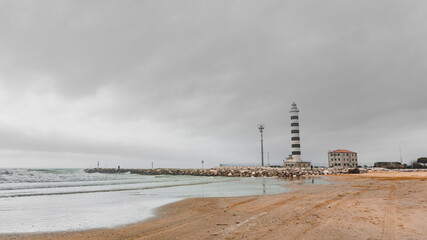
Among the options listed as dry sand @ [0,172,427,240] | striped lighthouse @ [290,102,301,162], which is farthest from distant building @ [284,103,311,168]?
dry sand @ [0,172,427,240]

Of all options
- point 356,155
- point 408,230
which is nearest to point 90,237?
point 408,230

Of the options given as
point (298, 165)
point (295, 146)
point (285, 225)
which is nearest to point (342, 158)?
point (295, 146)

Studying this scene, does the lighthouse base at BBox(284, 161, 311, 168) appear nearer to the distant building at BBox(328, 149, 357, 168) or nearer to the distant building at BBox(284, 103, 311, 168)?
the distant building at BBox(284, 103, 311, 168)

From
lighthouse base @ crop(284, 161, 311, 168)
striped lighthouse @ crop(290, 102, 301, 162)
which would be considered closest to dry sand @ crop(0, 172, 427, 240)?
lighthouse base @ crop(284, 161, 311, 168)

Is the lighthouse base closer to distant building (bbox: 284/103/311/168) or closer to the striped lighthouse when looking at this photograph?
distant building (bbox: 284/103/311/168)

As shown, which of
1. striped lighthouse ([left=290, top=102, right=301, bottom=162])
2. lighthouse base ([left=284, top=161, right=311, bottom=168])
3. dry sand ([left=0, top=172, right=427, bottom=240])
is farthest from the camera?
striped lighthouse ([left=290, top=102, right=301, bottom=162])

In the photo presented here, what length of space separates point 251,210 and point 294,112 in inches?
2962

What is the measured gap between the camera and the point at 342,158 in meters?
96.8

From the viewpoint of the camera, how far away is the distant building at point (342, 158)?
95.8 m

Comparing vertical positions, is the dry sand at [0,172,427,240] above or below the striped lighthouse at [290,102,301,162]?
below

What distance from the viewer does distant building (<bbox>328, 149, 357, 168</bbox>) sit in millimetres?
95812

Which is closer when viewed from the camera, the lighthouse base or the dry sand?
the dry sand

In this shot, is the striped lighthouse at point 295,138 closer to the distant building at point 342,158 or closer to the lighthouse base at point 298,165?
the lighthouse base at point 298,165

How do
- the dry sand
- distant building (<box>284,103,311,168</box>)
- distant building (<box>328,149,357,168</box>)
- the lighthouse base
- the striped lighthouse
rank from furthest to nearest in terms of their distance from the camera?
distant building (<box>328,149,357,168</box>), the striped lighthouse, distant building (<box>284,103,311,168</box>), the lighthouse base, the dry sand
